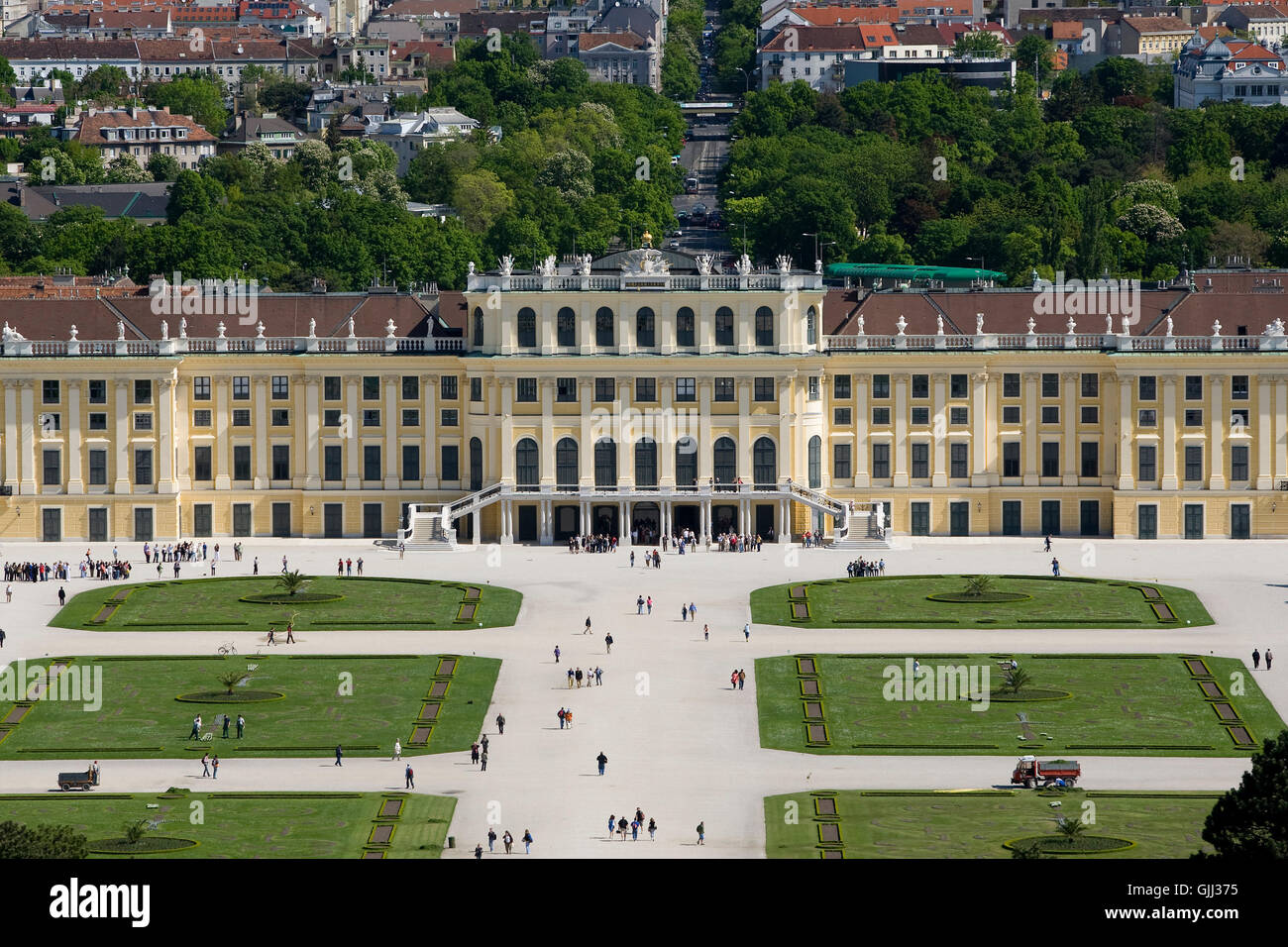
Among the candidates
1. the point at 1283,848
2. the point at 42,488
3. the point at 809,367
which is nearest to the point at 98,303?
the point at 42,488

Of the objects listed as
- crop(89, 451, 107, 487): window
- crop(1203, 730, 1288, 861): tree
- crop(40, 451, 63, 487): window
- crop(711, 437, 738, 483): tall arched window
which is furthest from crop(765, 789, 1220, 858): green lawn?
crop(40, 451, 63, 487): window

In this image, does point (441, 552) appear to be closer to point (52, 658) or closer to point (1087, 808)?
point (52, 658)

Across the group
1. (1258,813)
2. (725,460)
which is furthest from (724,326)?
(1258,813)

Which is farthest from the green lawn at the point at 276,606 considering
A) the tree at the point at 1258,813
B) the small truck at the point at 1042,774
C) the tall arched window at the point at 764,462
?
the tree at the point at 1258,813

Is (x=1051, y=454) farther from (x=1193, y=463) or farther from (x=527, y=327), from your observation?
(x=527, y=327)

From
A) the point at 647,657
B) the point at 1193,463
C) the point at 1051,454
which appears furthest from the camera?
the point at 1051,454
